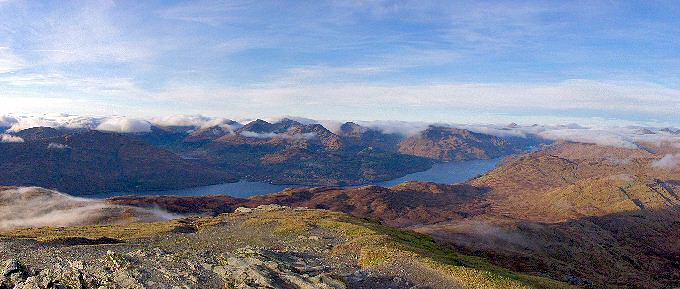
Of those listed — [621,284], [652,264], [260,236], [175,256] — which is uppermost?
[175,256]

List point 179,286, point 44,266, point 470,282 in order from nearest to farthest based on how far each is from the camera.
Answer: point 179,286 → point 44,266 → point 470,282

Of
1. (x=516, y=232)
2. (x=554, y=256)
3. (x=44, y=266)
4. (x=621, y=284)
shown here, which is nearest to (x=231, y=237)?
(x=44, y=266)

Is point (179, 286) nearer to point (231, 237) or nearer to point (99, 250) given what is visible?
point (99, 250)

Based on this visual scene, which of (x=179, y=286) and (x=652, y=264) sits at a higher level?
(x=179, y=286)

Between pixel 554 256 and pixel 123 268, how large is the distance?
165357 mm

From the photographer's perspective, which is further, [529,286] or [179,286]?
[529,286]

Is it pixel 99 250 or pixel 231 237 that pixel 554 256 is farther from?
pixel 99 250

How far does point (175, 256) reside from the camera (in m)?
47.3

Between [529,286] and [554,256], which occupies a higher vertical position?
Answer: [529,286]

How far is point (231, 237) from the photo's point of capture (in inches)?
3334

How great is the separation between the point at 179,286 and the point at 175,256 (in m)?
8.76

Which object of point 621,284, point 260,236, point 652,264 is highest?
point 260,236

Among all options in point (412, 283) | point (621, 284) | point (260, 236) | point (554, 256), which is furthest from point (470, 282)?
point (554, 256)

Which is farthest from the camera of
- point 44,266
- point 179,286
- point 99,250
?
point 99,250
